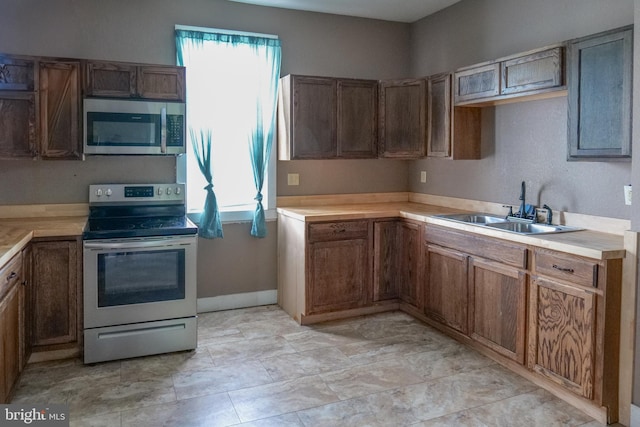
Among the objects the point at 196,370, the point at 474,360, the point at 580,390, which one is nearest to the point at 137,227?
the point at 196,370

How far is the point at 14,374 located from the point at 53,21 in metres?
2.51

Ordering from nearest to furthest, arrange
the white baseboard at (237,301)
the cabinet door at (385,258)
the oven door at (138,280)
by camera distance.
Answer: the oven door at (138,280), the cabinet door at (385,258), the white baseboard at (237,301)

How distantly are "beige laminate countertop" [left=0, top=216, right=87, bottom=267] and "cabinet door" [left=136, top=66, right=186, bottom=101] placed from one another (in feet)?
3.43

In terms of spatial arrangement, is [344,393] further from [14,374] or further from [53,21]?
[53,21]

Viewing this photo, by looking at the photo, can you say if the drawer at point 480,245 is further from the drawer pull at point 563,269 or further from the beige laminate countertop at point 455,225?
the drawer pull at point 563,269

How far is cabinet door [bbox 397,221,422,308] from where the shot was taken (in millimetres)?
4078

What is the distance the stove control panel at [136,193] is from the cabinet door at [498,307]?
237 cm

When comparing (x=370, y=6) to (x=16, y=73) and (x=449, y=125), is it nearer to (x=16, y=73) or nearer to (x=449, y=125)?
(x=449, y=125)

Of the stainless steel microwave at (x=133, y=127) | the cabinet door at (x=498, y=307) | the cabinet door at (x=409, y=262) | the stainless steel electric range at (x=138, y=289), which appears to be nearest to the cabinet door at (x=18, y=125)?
the stainless steel microwave at (x=133, y=127)

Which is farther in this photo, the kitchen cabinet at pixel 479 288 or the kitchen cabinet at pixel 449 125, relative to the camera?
the kitchen cabinet at pixel 449 125

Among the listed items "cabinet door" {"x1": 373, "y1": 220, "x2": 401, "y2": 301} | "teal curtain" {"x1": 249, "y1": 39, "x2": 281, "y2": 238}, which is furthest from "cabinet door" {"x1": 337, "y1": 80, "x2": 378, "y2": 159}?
"cabinet door" {"x1": 373, "y1": 220, "x2": 401, "y2": 301}

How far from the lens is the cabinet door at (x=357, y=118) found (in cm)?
431

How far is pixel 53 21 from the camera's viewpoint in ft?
12.2

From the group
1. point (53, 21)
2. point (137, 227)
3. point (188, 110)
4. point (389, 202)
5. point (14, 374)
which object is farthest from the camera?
point (389, 202)
